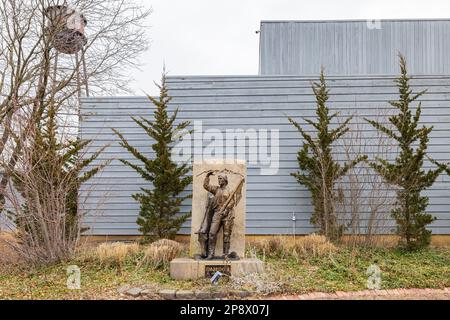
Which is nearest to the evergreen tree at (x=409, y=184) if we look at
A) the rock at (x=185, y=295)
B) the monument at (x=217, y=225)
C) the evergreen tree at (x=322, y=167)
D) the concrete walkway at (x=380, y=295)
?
the evergreen tree at (x=322, y=167)

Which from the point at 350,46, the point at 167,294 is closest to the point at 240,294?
the point at 167,294

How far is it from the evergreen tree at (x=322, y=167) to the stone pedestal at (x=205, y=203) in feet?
9.65

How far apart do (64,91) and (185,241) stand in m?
5.52

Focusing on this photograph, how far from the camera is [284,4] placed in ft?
50.9

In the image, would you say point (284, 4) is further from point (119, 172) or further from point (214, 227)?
point (214, 227)

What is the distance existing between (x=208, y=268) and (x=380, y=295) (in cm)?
250

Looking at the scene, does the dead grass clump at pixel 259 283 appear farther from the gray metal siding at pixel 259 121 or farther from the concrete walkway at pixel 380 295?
the gray metal siding at pixel 259 121

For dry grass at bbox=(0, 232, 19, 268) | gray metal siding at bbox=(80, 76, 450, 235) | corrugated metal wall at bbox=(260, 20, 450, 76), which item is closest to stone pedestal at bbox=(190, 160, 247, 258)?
dry grass at bbox=(0, 232, 19, 268)

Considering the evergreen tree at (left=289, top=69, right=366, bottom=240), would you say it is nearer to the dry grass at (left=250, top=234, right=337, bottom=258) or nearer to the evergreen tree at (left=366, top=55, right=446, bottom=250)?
the evergreen tree at (left=366, top=55, right=446, bottom=250)

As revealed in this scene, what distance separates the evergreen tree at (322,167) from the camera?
31.4 ft

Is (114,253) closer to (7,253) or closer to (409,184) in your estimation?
(7,253)

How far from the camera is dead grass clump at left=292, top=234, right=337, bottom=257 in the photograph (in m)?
7.89

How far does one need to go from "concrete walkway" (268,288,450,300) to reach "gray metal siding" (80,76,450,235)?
465 cm
